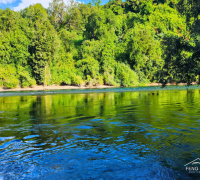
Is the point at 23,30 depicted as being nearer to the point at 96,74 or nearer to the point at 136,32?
the point at 96,74

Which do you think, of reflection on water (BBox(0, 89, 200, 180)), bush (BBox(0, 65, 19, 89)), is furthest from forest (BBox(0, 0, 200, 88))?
reflection on water (BBox(0, 89, 200, 180))

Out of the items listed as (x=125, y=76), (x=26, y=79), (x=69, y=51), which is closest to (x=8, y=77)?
(x=26, y=79)

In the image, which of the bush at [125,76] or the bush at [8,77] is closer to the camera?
the bush at [8,77]

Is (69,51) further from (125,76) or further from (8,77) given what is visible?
(8,77)

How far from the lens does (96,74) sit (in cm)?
7212

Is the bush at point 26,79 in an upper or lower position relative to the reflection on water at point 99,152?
upper

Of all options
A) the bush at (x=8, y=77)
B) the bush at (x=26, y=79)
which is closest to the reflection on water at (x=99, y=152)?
the bush at (x=8, y=77)

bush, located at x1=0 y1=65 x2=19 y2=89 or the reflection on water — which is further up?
bush, located at x1=0 y1=65 x2=19 y2=89

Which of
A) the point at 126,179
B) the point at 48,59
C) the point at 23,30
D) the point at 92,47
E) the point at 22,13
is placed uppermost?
the point at 22,13

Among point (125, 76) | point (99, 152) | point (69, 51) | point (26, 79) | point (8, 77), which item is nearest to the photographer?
point (99, 152)

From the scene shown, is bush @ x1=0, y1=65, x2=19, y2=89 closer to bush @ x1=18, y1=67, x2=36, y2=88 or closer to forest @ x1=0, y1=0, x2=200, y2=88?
forest @ x1=0, y1=0, x2=200, y2=88

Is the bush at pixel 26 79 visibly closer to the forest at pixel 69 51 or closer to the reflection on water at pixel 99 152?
the forest at pixel 69 51

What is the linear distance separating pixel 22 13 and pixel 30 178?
90.3 meters

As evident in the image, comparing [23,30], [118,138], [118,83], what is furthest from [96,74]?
[118,138]
